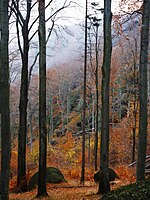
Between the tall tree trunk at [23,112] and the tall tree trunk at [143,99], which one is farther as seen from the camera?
the tall tree trunk at [23,112]

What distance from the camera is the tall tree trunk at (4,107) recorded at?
6074 mm

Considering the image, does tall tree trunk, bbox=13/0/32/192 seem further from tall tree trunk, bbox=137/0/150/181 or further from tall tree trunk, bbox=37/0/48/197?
tall tree trunk, bbox=137/0/150/181

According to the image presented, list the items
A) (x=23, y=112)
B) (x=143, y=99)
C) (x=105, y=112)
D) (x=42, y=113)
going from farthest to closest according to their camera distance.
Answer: (x=23, y=112) → (x=42, y=113) → (x=105, y=112) → (x=143, y=99)

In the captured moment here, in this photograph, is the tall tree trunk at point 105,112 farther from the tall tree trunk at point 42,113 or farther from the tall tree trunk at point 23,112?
the tall tree trunk at point 23,112

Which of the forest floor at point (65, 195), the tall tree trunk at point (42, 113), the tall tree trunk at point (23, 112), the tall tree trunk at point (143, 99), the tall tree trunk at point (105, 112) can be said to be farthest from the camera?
the tall tree trunk at point (23, 112)

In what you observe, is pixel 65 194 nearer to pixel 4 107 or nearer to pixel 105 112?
pixel 105 112

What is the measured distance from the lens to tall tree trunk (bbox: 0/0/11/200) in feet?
19.9

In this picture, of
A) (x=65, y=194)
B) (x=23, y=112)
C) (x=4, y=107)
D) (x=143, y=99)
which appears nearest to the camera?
(x=4, y=107)

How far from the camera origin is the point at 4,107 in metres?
6.17

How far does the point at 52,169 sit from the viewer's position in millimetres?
14742

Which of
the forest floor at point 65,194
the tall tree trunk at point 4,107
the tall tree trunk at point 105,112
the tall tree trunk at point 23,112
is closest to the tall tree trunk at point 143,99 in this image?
the tall tree trunk at point 105,112

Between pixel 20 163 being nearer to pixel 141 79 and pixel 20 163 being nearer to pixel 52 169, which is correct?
pixel 52 169

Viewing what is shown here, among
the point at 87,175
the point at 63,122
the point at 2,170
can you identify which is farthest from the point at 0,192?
the point at 63,122

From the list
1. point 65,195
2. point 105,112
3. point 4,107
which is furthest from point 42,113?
point 65,195
